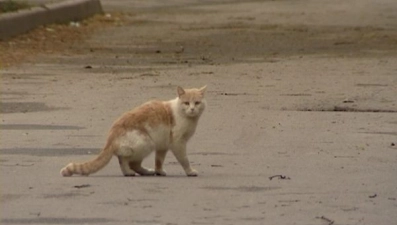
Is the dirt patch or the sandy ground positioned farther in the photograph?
the dirt patch

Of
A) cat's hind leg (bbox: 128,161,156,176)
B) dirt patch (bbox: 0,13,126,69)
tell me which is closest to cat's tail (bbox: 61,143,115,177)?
cat's hind leg (bbox: 128,161,156,176)

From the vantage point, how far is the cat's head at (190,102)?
423 inches

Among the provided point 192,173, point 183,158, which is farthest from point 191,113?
point 192,173

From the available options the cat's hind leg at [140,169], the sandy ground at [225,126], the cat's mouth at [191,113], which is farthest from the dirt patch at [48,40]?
the cat's mouth at [191,113]

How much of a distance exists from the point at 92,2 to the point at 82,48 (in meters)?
8.23

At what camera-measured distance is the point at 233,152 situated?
12.0 m

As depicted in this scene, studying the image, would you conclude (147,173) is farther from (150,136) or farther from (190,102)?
(190,102)

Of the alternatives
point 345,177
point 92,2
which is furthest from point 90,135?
point 92,2

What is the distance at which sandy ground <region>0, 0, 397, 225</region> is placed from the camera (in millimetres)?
9312

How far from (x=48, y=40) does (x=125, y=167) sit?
13777mm

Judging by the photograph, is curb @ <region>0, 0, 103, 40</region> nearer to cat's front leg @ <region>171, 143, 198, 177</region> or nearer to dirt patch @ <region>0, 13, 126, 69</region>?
dirt patch @ <region>0, 13, 126, 69</region>

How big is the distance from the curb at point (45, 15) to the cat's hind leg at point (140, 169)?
489 inches

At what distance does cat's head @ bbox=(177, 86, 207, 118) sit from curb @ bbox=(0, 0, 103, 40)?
1240 centimetres

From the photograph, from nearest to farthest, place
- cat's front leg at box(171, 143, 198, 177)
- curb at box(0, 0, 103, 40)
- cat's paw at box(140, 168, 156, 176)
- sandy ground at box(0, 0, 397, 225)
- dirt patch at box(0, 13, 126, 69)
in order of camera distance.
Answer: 1. sandy ground at box(0, 0, 397, 225)
2. cat's front leg at box(171, 143, 198, 177)
3. cat's paw at box(140, 168, 156, 176)
4. dirt patch at box(0, 13, 126, 69)
5. curb at box(0, 0, 103, 40)
